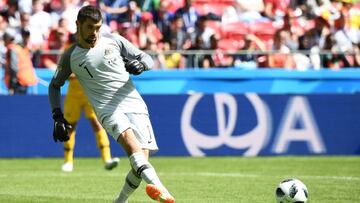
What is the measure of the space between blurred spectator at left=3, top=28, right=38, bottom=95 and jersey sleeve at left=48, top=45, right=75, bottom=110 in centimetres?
1000

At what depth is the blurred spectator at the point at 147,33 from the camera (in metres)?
22.8

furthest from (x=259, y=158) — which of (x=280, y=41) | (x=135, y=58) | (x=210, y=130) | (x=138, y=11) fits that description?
(x=135, y=58)

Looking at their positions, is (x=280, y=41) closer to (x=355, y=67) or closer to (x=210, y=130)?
(x=355, y=67)

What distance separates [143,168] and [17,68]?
11161 millimetres

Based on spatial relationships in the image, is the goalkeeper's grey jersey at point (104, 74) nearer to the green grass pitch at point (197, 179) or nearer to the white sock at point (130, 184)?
the white sock at point (130, 184)

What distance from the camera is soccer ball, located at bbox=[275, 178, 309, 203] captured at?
396 inches

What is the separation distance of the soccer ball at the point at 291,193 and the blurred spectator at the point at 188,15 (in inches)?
554

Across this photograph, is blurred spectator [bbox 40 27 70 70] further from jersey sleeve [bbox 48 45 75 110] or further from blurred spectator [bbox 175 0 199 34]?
jersey sleeve [bbox 48 45 75 110]

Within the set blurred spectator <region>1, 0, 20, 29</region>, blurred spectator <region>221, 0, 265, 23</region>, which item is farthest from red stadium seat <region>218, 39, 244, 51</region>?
blurred spectator <region>1, 0, 20, 29</region>

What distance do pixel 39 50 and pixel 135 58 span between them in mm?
11319

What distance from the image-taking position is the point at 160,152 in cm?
1995

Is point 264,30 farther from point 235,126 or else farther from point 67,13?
point 235,126

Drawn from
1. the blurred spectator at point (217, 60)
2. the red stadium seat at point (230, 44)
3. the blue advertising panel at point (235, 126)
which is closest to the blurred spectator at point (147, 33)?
the blurred spectator at point (217, 60)

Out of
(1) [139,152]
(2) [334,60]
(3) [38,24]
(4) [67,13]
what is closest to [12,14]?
(3) [38,24]
